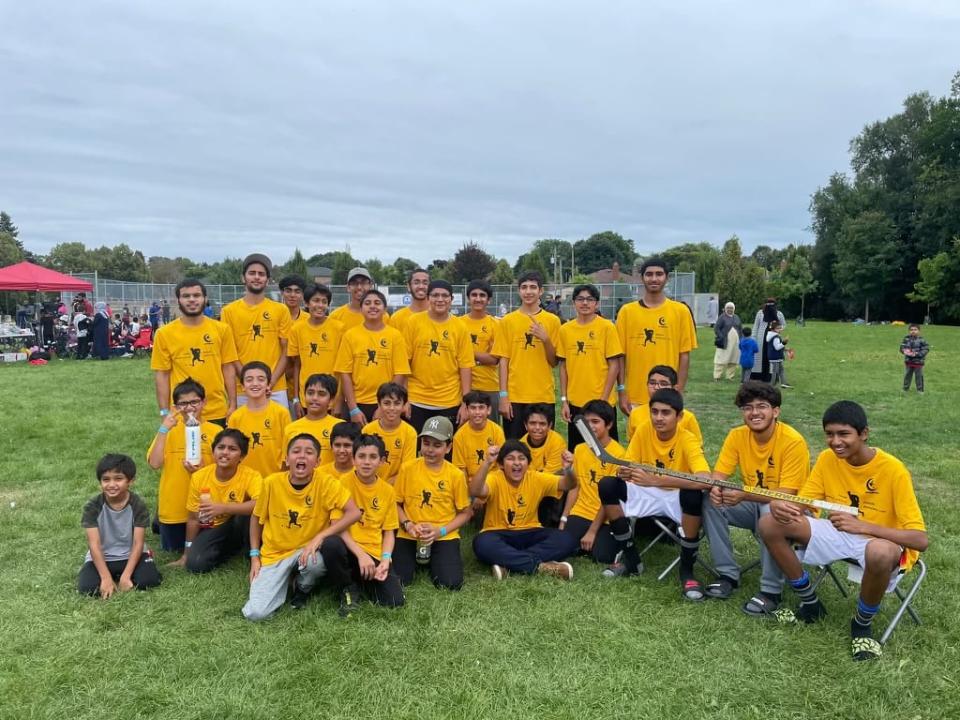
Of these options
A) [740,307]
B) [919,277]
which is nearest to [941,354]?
[740,307]

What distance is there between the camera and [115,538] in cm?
449

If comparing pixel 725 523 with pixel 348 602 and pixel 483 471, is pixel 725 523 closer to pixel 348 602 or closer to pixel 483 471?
pixel 483 471

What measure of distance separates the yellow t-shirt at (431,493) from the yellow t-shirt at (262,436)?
1.12m

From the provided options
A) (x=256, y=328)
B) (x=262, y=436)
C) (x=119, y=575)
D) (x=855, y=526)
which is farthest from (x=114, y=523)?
(x=855, y=526)

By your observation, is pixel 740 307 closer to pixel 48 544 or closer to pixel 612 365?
pixel 612 365

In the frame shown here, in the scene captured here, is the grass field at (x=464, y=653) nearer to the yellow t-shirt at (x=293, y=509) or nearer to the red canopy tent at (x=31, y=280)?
the yellow t-shirt at (x=293, y=509)

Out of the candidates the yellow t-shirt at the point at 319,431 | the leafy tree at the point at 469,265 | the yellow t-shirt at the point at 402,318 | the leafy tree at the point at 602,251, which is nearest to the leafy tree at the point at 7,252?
the leafy tree at the point at 469,265

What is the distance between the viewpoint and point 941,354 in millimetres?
20703

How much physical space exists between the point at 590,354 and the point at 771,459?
6.11ft

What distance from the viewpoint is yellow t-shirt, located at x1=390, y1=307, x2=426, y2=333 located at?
610cm

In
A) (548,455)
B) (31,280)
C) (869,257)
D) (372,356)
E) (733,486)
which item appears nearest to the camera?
(733,486)

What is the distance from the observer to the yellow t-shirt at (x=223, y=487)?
480 centimetres

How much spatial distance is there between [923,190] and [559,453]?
5622 cm

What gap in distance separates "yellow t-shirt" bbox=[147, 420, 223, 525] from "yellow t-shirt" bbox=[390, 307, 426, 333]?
1.93 m
